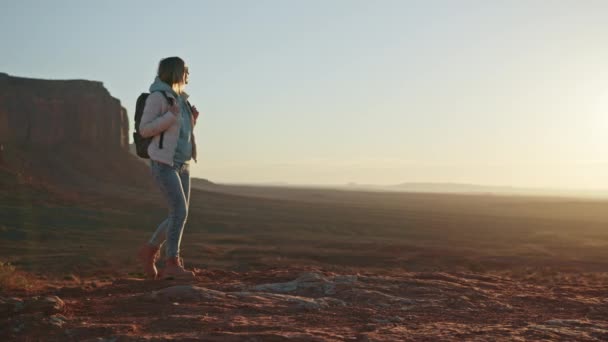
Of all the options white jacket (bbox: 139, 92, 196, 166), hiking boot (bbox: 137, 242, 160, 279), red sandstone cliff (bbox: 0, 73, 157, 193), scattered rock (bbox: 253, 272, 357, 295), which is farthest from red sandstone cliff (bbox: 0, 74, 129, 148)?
scattered rock (bbox: 253, 272, 357, 295)

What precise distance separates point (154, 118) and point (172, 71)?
0.53m

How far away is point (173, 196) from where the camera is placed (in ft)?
19.5

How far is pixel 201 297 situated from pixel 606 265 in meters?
20.6

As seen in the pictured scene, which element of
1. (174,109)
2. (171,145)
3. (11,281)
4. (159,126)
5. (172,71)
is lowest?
(11,281)

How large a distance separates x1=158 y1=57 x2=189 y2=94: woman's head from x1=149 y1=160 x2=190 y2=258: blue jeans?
74 centimetres

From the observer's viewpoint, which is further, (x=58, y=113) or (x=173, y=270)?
(x=58, y=113)

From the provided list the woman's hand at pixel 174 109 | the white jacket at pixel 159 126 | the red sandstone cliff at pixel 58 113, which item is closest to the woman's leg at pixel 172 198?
the white jacket at pixel 159 126

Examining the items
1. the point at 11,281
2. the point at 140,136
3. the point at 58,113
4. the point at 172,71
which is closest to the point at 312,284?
the point at 140,136

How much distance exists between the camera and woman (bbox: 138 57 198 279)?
225 inches

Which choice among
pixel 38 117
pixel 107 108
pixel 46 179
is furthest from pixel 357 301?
pixel 107 108

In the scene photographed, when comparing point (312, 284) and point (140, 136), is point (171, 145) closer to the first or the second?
point (140, 136)

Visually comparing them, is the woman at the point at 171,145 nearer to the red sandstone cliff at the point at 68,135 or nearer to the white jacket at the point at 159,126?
the white jacket at the point at 159,126

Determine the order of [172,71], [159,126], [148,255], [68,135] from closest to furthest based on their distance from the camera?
[159,126] < [172,71] < [148,255] < [68,135]

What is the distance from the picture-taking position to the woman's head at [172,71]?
19.6 feet
